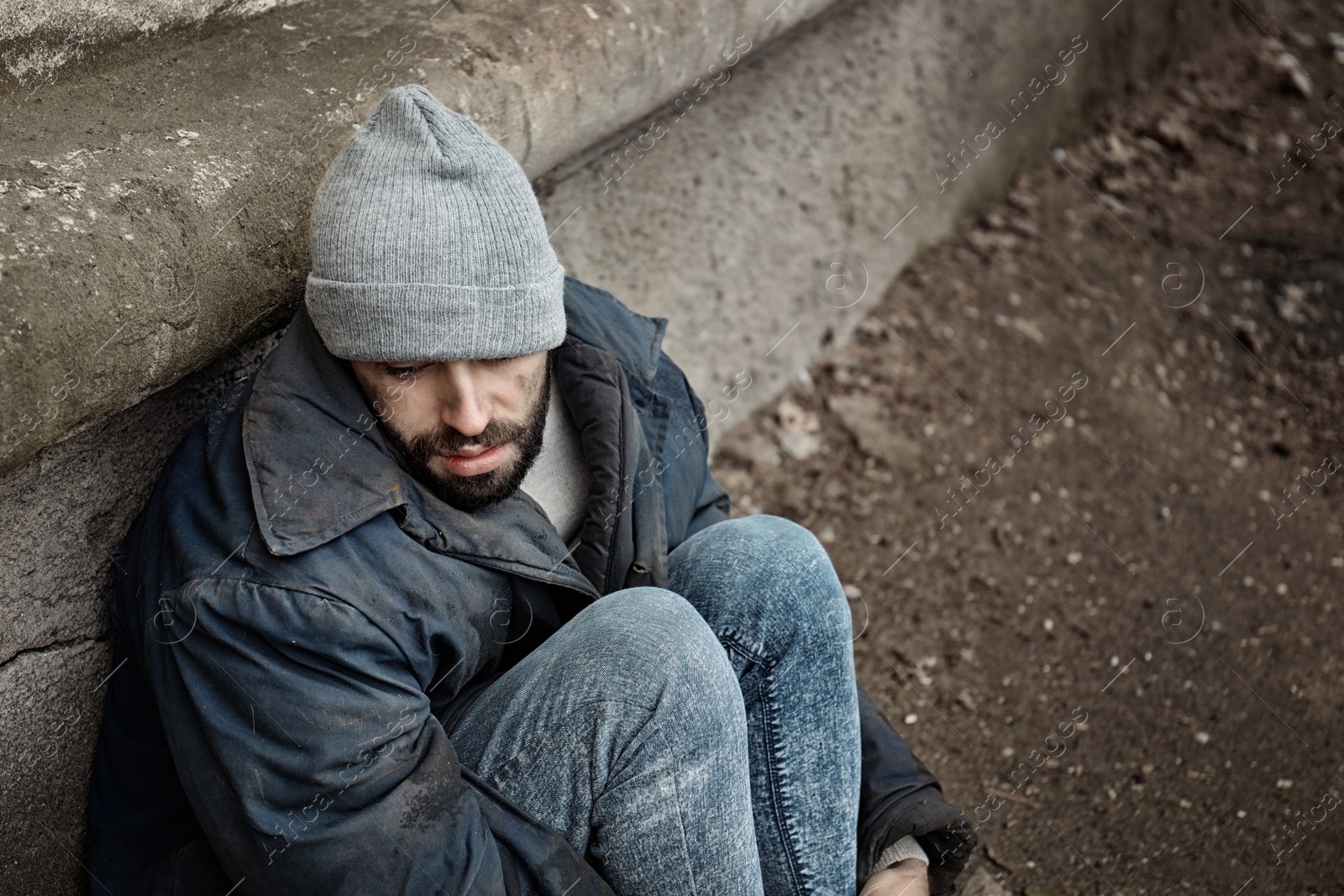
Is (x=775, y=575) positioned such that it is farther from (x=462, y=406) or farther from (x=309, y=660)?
(x=309, y=660)

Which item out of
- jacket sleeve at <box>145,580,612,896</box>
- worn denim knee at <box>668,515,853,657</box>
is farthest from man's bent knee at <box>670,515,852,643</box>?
jacket sleeve at <box>145,580,612,896</box>

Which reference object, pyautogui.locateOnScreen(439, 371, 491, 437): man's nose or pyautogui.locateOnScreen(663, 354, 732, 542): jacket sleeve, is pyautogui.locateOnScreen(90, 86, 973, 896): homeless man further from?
pyautogui.locateOnScreen(663, 354, 732, 542): jacket sleeve

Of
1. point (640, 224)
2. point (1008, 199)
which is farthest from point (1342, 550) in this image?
point (640, 224)

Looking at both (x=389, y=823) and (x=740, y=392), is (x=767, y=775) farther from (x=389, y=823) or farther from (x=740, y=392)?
(x=740, y=392)

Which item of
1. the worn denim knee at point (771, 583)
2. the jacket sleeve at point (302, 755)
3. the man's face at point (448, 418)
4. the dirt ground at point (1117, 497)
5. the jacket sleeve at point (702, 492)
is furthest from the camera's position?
the dirt ground at point (1117, 497)

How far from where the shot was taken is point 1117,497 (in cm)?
352

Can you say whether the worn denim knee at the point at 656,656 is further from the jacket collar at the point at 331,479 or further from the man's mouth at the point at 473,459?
the man's mouth at the point at 473,459

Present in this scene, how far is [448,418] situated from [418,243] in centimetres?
27

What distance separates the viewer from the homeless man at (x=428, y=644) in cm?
157

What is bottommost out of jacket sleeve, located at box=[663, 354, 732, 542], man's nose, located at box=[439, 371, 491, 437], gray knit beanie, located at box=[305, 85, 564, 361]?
jacket sleeve, located at box=[663, 354, 732, 542]

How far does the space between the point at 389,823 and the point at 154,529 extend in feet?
1.78

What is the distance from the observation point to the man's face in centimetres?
177

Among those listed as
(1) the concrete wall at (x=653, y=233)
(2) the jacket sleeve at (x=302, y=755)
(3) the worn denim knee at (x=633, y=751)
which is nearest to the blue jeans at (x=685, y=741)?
(3) the worn denim knee at (x=633, y=751)

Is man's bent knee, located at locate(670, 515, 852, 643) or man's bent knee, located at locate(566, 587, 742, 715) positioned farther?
man's bent knee, located at locate(670, 515, 852, 643)
